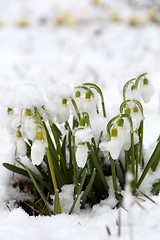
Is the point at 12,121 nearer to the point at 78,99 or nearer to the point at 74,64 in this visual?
the point at 78,99

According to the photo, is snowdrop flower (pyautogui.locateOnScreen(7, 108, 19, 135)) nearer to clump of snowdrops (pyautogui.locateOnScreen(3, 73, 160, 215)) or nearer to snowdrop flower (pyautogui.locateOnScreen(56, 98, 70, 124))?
clump of snowdrops (pyautogui.locateOnScreen(3, 73, 160, 215))

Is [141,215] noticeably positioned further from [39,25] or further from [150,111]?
[39,25]

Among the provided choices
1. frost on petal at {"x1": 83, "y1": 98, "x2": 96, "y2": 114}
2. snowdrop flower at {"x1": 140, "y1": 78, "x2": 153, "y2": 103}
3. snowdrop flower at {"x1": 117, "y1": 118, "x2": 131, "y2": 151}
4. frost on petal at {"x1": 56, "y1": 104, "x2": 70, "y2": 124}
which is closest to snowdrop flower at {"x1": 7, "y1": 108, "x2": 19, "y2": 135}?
frost on petal at {"x1": 56, "y1": 104, "x2": 70, "y2": 124}

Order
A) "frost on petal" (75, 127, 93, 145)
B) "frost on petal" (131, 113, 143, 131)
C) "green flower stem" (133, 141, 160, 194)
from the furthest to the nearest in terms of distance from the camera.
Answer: "green flower stem" (133, 141, 160, 194) → "frost on petal" (131, 113, 143, 131) → "frost on petal" (75, 127, 93, 145)

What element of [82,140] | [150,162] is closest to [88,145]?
[82,140]

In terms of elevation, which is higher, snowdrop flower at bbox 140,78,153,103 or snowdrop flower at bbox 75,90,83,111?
snowdrop flower at bbox 140,78,153,103

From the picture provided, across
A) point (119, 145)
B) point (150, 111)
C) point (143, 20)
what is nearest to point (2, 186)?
point (119, 145)
